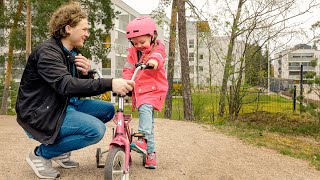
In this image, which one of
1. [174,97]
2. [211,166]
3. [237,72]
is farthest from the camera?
[174,97]

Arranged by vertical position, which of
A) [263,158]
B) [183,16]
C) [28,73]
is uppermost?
[183,16]

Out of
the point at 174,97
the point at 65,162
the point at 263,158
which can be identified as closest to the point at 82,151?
the point at 65,162

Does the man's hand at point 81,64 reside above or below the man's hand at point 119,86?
above

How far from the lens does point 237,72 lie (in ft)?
40.1

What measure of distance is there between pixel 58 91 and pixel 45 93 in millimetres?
220

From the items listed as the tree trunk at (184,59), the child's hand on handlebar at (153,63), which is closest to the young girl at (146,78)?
the child's hand on handlebar at (153,63)

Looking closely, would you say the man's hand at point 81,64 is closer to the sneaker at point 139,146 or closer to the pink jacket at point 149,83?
the pink jacket at point 149,83

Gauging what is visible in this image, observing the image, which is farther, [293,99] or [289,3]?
[293,99]

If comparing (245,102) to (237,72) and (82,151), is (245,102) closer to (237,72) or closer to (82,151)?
(237,72)

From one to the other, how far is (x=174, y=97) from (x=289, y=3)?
5260mm

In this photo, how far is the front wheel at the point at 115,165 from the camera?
2992 mm

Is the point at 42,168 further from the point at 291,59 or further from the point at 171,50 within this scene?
the point at 291,59

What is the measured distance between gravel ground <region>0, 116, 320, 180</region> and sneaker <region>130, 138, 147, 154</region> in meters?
0.22

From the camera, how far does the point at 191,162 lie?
14.7ft
